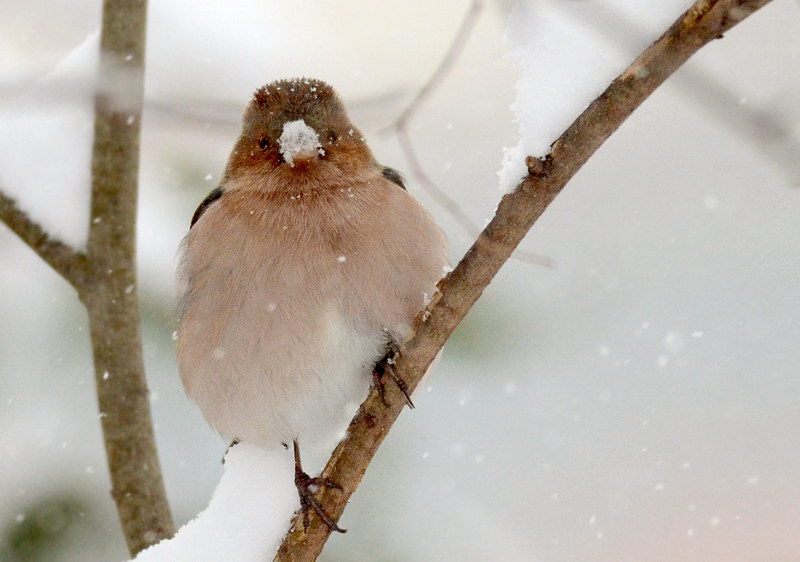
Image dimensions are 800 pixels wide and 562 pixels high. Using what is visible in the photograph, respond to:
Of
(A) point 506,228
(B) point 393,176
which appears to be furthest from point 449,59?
(A) point 506,228

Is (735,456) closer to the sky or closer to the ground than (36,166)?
closer to the sky

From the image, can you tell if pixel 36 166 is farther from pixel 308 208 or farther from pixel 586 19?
pixel 586 19

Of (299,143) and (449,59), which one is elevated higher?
(449,59)

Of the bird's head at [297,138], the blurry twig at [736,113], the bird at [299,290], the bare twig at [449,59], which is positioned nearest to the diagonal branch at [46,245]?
the bird at [299,290]

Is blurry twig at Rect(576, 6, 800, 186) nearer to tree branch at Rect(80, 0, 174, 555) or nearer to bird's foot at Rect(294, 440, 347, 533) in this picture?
bird's foot at Rect(294, 440, 347, 533)

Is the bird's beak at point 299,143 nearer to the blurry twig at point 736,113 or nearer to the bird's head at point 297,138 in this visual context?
the bird's head at point 297,138

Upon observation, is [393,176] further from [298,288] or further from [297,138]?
[298,288]

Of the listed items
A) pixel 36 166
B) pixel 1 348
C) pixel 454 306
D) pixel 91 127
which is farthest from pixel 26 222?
pixel 454 306
